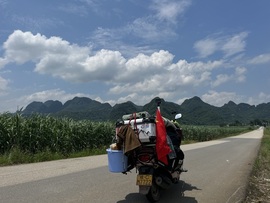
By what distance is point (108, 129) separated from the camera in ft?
71.7

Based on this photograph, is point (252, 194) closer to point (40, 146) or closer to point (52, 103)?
point (40, 146)

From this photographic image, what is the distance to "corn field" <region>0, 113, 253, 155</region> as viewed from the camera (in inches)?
563

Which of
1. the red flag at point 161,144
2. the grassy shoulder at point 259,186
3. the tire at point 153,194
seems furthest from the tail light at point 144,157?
the grassy shoulder at point 259,186

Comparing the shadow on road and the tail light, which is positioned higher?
the tail light

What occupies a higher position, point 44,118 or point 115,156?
point 44,118

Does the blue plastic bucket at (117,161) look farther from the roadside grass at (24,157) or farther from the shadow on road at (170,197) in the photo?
the roadside grass at (24,157)

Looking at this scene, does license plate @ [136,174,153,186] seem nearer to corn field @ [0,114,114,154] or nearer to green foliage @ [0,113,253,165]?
green foliage @ [0,113,253,165]

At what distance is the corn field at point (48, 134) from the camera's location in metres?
14.3

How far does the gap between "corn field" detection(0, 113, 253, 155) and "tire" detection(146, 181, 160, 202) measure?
8.63 metres

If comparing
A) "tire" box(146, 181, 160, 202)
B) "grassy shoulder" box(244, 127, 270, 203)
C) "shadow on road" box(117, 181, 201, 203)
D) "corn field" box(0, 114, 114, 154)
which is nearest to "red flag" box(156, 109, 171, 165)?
"tire" box(146, 181, 160, 202)

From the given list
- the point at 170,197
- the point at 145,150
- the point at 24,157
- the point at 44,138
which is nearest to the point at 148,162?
the point at 145,150

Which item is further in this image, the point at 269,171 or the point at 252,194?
the point at 269,171

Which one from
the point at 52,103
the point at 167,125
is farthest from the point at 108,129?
the point at 52,103

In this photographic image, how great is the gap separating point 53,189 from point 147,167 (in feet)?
7.55
